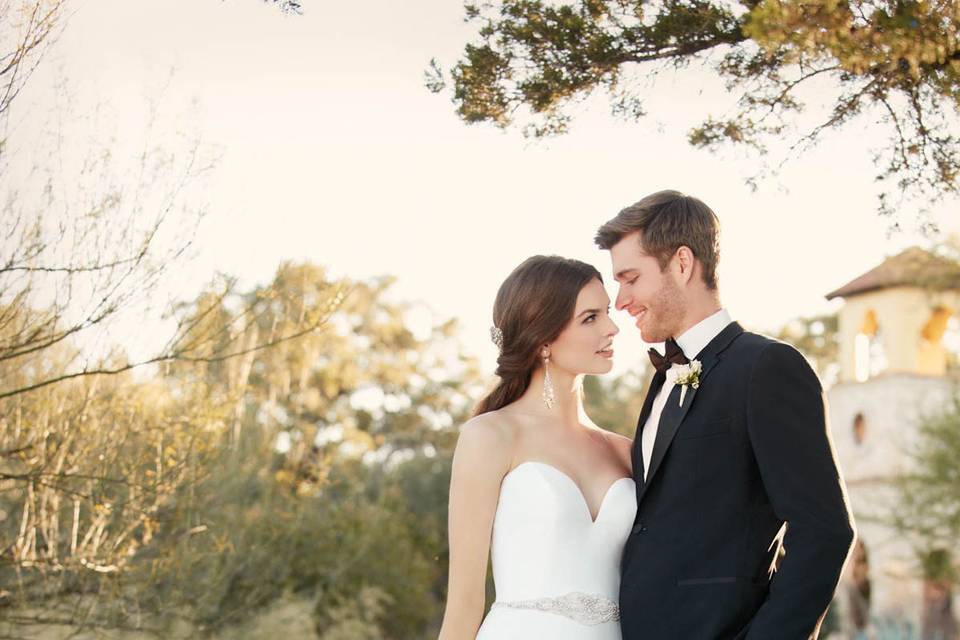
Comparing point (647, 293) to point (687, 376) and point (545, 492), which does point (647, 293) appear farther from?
point (545, 492)

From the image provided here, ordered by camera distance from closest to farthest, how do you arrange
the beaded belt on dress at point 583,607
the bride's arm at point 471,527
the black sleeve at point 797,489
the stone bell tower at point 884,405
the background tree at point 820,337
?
1. the black sleeve at point 797,489
2. the beaded belt on dress at point 583,607
3. the bride's arm at point 471,527
4. the stone bell tower at point 884,405
5. the background tree at point 820,337

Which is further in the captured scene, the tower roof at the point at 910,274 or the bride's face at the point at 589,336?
the tower roof at the point at 910,274

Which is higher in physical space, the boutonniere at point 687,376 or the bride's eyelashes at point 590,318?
the bride's eyelashes at point 590,318

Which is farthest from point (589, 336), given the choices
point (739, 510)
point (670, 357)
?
point (739, 510)

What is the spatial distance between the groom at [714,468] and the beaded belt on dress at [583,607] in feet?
1.30

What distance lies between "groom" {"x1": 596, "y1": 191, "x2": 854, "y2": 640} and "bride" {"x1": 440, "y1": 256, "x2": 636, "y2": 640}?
0.41 meters

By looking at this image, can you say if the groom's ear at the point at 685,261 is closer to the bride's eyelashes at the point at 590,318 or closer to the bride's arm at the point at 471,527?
the bride's eyelashes at the point at 590,318

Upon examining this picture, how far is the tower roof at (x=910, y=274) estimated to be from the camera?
24.6 metres

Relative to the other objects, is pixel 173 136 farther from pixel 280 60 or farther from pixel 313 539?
pixel 313 539

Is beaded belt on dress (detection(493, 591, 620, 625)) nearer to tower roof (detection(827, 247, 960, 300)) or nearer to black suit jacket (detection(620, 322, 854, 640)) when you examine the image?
black suit jacket (detection(620, 322, 854, 640))

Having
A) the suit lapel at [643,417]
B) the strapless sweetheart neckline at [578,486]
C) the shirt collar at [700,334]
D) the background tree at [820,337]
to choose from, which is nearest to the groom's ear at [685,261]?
the shirt collar at [700,334]

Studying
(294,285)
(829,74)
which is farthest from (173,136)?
(829,74)

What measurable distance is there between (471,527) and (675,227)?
4.11 ft

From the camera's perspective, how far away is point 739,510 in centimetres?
345
